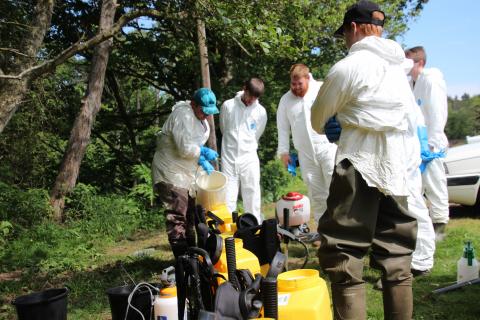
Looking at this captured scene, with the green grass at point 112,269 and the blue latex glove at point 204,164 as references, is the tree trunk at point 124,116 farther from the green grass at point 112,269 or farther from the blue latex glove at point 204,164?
the blue latex glove at point 204,164

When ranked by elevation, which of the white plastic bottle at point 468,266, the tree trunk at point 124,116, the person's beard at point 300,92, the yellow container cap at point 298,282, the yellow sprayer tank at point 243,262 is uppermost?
the tree trunk at point 124,116

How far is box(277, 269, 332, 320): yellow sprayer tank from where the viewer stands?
82.5 inches

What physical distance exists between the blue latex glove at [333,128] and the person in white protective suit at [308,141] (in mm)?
2244

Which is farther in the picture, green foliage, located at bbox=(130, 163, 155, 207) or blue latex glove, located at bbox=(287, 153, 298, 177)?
green foliage, located at bbox=(130, 163, 155, 207)

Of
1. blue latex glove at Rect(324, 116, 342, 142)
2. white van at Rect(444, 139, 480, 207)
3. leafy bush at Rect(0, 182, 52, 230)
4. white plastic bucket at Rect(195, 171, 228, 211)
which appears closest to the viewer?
blue latex glove at Rect(324, 116, 342, 142)

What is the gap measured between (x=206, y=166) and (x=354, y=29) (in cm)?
258

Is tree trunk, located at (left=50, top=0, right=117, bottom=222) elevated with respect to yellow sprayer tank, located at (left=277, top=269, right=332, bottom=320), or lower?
elevated

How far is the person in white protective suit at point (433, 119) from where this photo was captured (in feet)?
15.2

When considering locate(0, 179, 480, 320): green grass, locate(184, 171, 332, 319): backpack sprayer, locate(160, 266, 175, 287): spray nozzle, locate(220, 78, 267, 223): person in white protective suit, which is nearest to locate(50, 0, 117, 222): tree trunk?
locate(0, 179, 480, 320): green grass

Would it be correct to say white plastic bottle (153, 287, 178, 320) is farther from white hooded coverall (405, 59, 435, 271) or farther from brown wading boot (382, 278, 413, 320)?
white hooded coverall (405, 59, 435, 271)

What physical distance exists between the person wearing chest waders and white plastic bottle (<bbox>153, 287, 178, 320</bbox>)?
1.75 m

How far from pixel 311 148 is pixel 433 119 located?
1.26 meters

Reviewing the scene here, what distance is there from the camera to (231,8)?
411cm

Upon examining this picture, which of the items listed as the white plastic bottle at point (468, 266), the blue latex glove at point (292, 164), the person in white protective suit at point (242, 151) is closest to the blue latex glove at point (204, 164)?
the person in white protective suit at point (242, 151)
